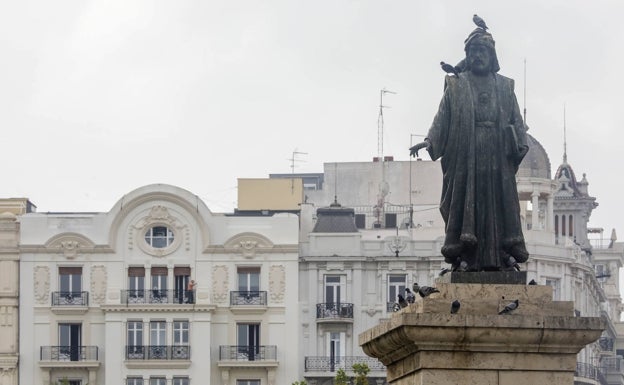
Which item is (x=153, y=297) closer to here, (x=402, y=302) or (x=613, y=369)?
(x=613, y=369)

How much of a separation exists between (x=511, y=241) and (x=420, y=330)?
171 cm

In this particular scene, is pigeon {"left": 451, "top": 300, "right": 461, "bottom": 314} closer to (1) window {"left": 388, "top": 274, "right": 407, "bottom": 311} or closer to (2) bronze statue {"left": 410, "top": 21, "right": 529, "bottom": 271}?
(2) bronze statue {"left": 410, "top": 21, "right": 529, "bottom": 271}

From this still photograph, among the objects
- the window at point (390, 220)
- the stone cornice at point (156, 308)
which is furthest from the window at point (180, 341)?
the window at point (390, 220)

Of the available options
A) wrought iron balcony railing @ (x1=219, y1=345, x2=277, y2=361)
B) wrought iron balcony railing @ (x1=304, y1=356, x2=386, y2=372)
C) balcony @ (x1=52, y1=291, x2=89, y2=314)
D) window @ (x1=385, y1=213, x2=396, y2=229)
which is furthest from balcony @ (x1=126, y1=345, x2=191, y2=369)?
window @ (x1=385, y1=213, x2=396, y2=229)

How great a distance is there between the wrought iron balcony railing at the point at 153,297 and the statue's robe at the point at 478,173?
77.1 metres

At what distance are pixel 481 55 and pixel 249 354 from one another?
255ft

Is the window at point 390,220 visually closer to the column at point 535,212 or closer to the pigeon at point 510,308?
the column at point 535,212

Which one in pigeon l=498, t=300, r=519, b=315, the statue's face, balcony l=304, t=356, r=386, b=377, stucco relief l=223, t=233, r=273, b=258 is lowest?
balcony l=304, t=356, r=386, b=377

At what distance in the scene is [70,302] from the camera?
340ft

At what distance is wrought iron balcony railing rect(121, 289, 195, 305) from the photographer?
103 metres

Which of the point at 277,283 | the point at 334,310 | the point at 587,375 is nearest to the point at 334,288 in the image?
the point at 334,310

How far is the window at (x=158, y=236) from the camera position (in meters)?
104

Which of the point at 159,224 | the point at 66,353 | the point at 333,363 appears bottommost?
the point at 333,363

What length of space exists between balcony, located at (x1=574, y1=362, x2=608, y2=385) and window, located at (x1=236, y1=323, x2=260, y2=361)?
14713 mm
